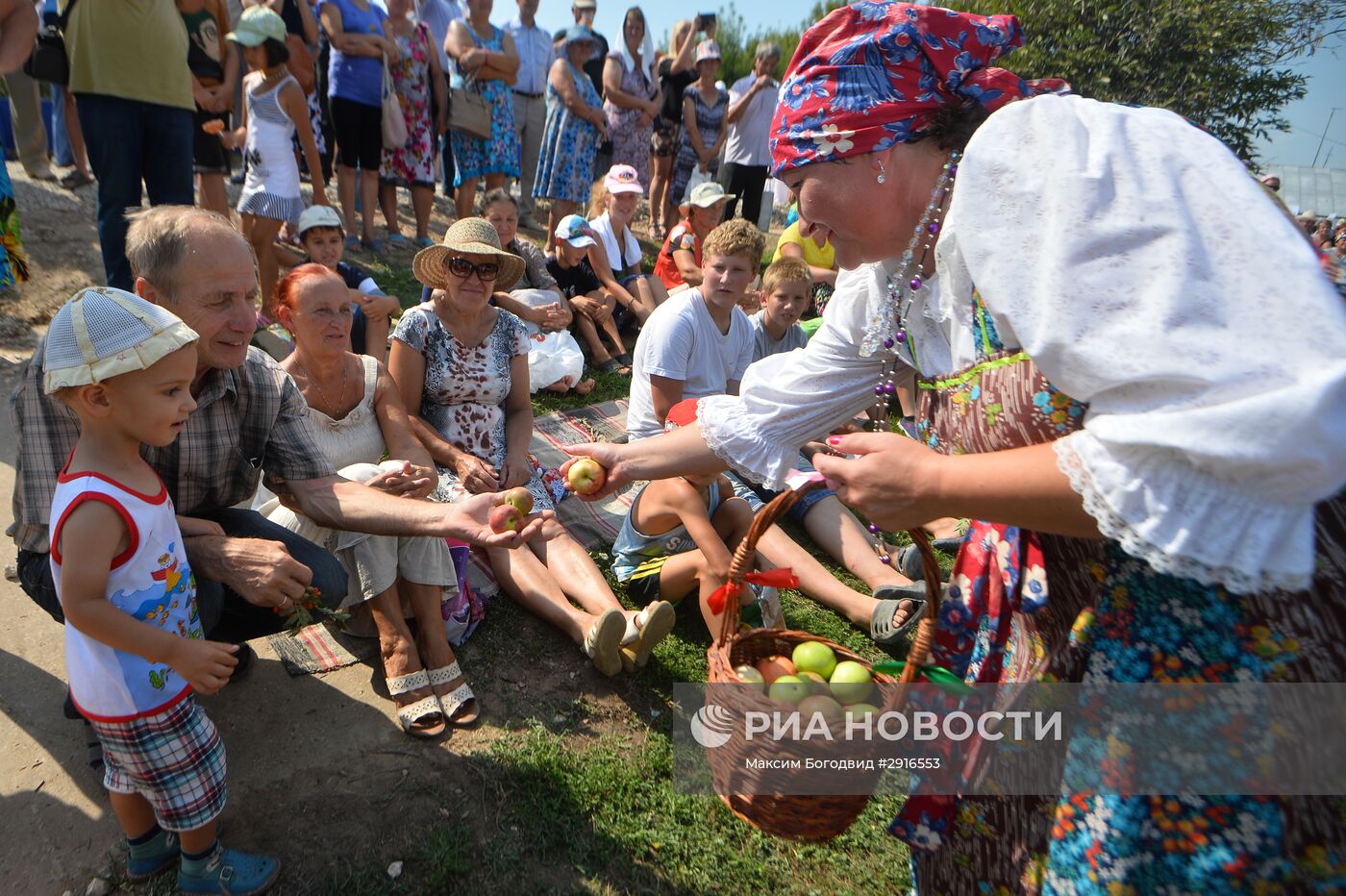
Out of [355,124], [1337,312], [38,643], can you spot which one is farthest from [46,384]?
[355,124]

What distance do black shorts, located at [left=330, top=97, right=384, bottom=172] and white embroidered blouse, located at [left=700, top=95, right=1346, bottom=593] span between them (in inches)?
279

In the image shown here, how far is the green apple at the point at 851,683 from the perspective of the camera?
7.14ft

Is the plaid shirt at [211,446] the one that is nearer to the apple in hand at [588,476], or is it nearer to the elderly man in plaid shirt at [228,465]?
the elderly man in plaid shirt at [228,465]

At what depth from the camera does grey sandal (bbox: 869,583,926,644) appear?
11.6ft

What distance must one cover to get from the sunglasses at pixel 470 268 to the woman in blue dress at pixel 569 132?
15.2 feet

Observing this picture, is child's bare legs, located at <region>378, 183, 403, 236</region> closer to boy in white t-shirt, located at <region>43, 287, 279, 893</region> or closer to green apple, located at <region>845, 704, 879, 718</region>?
boy in white t-shirt, located at <region>43, 287, 279, 893</region>

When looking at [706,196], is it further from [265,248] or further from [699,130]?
[265,248]

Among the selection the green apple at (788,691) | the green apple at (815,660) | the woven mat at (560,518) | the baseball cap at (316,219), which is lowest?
the woven mat at (560,518)

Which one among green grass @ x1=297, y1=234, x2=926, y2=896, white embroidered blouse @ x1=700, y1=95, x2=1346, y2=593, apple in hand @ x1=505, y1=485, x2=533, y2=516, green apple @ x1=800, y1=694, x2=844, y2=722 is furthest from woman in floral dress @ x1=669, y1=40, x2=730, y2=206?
white embroidered blouse @ x1=700, y1=95, x2=1346, y2=593

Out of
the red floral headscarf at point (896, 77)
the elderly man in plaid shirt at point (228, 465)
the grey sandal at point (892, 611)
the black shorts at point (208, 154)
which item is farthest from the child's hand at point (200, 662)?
the black shorts at point (208, 154)

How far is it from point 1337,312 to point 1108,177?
33 cm

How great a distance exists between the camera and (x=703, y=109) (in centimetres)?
1004

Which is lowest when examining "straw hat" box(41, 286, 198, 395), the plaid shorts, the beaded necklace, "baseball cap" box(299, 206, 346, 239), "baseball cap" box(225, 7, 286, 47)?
the plaid shorts

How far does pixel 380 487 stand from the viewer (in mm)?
2947
